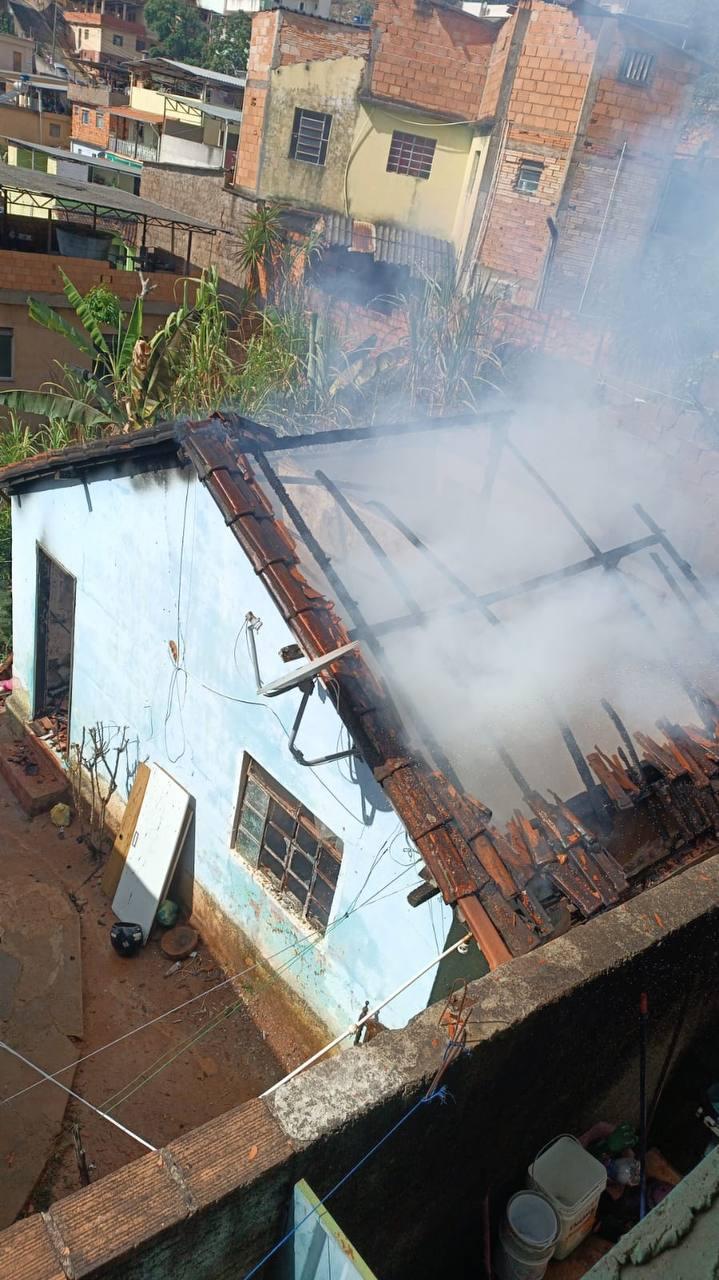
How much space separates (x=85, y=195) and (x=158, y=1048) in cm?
1474

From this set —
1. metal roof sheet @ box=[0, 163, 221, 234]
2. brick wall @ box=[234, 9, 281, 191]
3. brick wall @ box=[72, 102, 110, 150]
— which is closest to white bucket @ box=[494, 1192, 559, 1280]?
metal roof sheet @ box=[0, 163, 221, 234]

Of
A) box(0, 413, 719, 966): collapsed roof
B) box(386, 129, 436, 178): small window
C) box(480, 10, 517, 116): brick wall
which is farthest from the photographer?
box(386, 129, 436, 178): small window

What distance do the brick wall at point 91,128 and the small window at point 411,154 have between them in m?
19.8

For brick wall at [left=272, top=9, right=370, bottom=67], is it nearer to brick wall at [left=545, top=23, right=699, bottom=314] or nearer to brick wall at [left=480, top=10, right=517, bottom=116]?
brick wall at [left=480, top=10, right=517, bottom=116]

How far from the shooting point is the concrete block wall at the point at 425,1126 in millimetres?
2285

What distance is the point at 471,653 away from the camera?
5.95m

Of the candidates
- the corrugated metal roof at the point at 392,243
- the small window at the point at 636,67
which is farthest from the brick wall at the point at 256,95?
the small window at the point at 636,67

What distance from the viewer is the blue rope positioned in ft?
8.40

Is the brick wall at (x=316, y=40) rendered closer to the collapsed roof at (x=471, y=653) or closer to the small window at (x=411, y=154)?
the small window at (x=411, y=154)

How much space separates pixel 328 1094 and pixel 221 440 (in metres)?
4.90

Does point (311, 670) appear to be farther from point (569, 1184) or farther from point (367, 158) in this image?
point (367, 158)

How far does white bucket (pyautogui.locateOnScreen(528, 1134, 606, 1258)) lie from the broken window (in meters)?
2.88

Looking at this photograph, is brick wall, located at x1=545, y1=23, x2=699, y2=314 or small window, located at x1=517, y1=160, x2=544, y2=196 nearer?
brick wall, located at x1=545, y1=23, x2=699, y2=314

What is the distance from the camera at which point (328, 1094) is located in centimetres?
263
